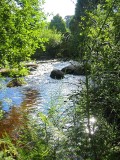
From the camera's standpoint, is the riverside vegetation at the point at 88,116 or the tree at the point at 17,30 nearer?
the riverside vegetation at the point at 88,116

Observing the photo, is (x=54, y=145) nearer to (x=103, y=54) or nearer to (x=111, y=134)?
(x=111, y=134)

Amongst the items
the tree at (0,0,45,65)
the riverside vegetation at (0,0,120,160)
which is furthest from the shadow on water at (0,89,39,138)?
the riverside vegetation at (0,0,120,160)

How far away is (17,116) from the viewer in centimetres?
1348

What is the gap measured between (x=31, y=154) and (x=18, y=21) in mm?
7253

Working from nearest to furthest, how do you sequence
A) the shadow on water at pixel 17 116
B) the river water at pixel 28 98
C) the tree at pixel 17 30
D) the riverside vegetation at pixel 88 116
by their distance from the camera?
the riverside vegetation at pixel 88 116 → the tree at pixel 17 30 → the shadow on water at pixel 17 116 → the river water at pixel 28 98

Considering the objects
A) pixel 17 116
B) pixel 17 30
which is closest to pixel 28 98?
pixel 17 116

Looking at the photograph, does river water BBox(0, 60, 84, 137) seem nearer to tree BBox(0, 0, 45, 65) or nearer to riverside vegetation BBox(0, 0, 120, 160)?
tree BBox(0, 0, 45, 65)

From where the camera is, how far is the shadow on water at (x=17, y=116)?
1169 cm

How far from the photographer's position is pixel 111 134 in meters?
3.55

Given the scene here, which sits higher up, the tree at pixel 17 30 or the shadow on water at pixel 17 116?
the tree at pixel 17 30

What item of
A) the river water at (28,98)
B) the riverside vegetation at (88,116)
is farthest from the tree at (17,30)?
the riverside vegetation at (88,116)

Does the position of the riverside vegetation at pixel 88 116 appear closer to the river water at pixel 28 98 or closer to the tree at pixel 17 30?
the tree at pixel 17 30

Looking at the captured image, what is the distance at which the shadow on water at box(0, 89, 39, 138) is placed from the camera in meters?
11.7

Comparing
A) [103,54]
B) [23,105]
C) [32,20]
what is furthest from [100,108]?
[23,105]
